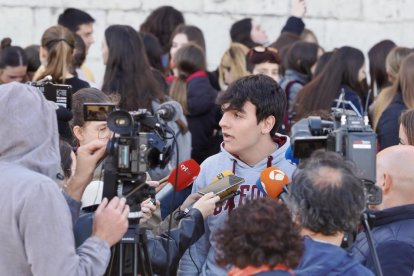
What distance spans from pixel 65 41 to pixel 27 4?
366cm

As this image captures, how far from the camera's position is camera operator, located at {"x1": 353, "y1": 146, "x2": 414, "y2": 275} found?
462cm

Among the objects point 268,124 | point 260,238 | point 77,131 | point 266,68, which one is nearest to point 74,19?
point 266,68

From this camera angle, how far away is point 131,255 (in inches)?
189

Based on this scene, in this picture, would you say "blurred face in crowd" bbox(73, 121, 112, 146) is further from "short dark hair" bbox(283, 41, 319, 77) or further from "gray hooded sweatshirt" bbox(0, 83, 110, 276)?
"short dark hair" bbox(283, 41, 319, 77)

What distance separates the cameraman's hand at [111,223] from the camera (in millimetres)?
4441

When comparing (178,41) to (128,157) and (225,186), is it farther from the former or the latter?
(128,157)

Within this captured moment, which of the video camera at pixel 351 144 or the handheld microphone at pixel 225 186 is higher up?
the video camera at pixel 351 144

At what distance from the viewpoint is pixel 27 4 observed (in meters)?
11.9

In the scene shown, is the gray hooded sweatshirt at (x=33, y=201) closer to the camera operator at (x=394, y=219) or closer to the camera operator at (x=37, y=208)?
the camera operator at (x=37, y=208)

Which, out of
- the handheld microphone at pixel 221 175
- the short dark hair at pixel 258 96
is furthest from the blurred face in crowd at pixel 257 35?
the handheld microphone at pixel 221 175

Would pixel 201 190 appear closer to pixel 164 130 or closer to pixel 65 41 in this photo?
pixel 164 130

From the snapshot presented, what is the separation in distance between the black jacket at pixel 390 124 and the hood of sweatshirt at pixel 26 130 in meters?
3.99

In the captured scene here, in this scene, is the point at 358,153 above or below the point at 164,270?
above

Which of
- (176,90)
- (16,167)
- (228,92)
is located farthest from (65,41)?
(16,167)
